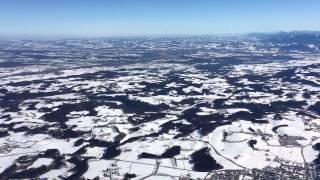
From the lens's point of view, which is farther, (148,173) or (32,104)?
(32,104)

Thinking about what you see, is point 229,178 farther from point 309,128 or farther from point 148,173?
point 309,128

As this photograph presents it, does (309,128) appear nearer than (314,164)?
No

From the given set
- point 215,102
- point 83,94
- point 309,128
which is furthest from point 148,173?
point 83,94

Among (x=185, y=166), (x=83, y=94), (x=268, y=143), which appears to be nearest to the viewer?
(x=185, y=166)

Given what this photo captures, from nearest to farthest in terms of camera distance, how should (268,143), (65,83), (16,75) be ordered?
(268,143) → (65,83) → (16,75)

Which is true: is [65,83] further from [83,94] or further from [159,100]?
[159,100]

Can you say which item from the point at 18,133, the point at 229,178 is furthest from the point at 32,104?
the point at 229,178
